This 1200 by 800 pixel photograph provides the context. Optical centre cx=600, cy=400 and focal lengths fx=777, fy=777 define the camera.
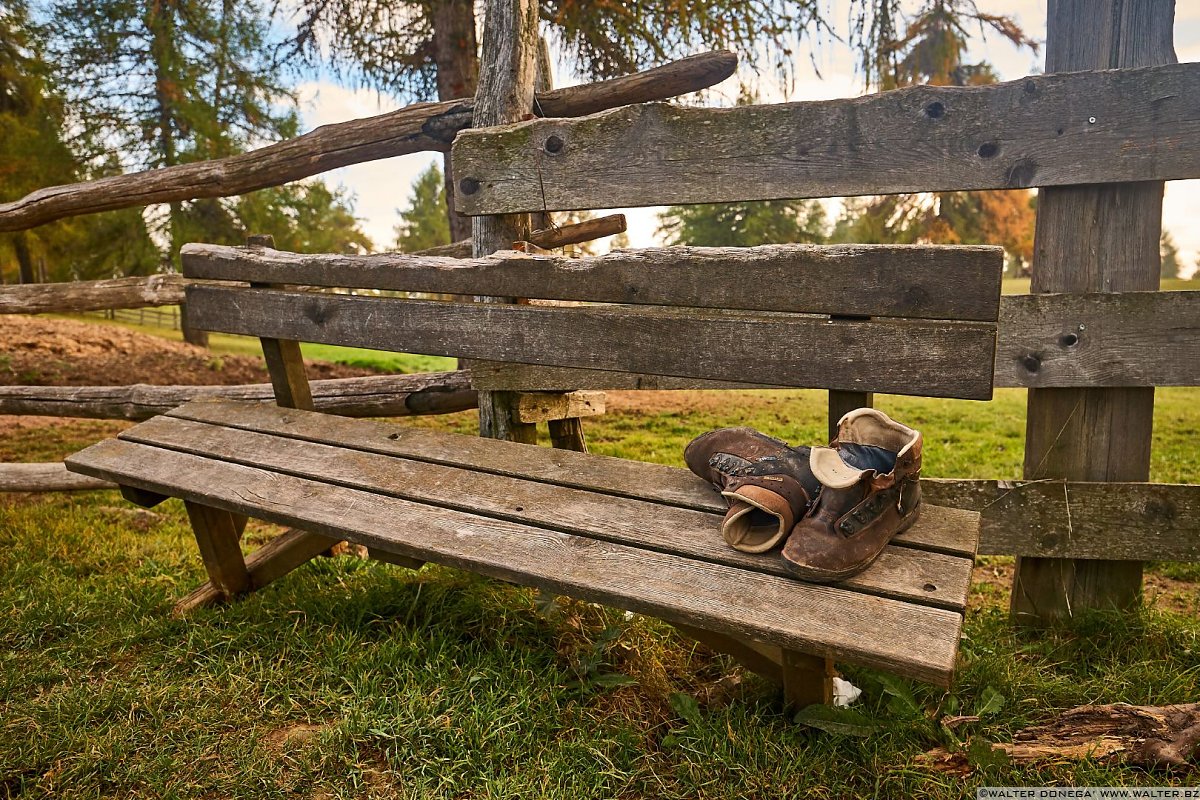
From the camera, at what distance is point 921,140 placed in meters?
2.57

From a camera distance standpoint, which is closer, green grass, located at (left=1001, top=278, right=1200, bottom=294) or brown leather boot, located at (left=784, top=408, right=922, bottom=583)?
brown leather boot, located at (left=784, top=408, right=922, bottom=583)

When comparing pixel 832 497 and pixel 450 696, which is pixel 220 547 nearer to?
pixel 450 696

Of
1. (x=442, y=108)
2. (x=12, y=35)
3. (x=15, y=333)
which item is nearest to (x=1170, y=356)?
(x=442, y=108)

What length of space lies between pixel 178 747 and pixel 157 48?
41.4 feet

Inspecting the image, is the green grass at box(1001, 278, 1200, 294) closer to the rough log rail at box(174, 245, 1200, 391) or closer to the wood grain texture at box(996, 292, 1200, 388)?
the wood grain texture at box(996, 292, 1200, 388)

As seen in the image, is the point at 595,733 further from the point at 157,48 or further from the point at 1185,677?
the point at 157,48

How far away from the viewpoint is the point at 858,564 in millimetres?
1845

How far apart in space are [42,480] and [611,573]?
4332 mm

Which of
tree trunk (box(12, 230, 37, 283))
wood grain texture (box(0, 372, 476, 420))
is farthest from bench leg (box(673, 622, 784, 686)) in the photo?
tree trunk (box(12, 230, 37, 283))

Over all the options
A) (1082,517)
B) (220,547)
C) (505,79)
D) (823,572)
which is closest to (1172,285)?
(1082,517)

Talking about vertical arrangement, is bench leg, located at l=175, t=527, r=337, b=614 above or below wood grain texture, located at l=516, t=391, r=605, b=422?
below

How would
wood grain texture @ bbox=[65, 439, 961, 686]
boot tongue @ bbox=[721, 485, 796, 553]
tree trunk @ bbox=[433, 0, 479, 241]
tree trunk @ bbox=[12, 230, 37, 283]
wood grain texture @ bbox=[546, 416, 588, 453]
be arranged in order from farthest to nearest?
tree trunk @ bbox=[12, 230, 37, 283]
tree trunk @ bbox=[433, 0, 479, 241]
wood grain texture @ bbox=[546, 416, 588, 453]
boot tongue @ bbox=[721, 485, 796, 553]
wood grain texture @ bbox=[65, 439, 961, 686]

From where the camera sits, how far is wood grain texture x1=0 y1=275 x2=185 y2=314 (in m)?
4.61

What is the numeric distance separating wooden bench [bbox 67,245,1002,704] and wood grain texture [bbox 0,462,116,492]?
1821 millimetres
